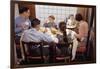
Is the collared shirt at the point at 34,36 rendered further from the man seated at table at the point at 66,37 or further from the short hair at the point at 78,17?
the short hair at the point at 78,17

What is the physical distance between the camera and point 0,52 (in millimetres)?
1877

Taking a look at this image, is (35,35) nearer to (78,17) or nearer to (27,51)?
(27,51)

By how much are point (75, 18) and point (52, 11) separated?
265 mm

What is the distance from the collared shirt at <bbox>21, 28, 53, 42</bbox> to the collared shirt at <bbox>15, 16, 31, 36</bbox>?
0.04 metres

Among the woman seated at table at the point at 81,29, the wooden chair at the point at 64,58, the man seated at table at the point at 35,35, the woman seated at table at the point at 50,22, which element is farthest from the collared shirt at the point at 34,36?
the woman seated at table at the point at 81,29

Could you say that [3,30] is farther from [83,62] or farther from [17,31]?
[83,62]

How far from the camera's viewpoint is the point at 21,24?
1.95 metres

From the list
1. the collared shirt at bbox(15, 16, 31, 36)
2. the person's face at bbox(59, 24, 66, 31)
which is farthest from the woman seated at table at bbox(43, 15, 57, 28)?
the collared shirt at bbox(15, 16, 31, 36)

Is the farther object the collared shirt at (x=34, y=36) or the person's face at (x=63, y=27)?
the person's face at (x=63, y=27)

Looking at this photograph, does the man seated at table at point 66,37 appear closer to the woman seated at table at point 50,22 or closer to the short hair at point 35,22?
the woman seated at table at point 50,22

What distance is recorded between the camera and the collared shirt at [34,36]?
6.40ft

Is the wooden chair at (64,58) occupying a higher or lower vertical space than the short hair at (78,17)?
lower

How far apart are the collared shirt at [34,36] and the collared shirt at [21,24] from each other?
0.13 ft

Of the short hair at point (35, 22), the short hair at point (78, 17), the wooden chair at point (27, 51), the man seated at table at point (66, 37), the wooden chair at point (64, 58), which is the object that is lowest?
the wooden chair at point (64, 58)
